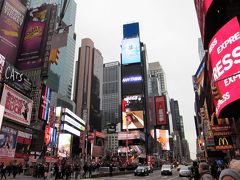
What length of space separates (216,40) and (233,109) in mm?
5946

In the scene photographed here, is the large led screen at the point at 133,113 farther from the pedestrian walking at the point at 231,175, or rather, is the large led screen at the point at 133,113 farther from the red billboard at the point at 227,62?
the pedestrian walking at the point at 231,175

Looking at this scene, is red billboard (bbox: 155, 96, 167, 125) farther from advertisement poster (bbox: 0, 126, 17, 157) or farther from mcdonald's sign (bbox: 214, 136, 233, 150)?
mcdonald's sign (bbox: 214, 136, 233, 150)

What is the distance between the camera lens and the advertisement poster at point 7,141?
4172 cm

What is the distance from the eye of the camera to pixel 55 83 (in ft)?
524

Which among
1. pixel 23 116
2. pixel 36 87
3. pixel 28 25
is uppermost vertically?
pixel 28 25

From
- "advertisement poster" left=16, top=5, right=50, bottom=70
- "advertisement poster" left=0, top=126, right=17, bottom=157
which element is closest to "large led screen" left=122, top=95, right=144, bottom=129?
"advertisement poster" left=16, top=5, right=50, bottom=70

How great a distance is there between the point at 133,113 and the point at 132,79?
75.1 ft

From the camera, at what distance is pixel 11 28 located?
62125mm

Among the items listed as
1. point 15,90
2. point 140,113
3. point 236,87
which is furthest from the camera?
point 140,113

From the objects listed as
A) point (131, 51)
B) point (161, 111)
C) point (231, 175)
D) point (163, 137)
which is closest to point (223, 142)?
point (231, 175)

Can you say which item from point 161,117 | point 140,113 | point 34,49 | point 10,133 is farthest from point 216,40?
point 161,117

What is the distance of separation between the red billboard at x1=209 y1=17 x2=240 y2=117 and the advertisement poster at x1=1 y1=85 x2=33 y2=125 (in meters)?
34.2

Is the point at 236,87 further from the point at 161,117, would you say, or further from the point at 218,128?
the point at 161,117

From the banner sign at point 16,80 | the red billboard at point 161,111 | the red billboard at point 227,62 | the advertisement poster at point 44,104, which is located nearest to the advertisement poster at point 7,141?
the banner sign at point 16,80
